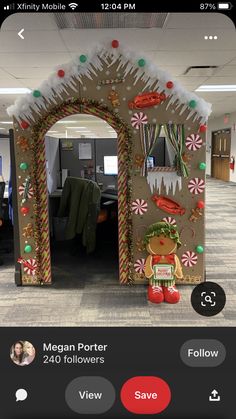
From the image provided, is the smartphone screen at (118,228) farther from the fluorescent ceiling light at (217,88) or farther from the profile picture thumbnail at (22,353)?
the fluorescent ceiling light at (217,88)

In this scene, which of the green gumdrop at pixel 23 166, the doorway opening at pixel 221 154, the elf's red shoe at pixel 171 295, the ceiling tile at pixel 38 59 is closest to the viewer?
the elf's red shoe at pixel 171 295

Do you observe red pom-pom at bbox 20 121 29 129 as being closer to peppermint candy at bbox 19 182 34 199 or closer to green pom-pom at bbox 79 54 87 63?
peppermint candy at bbox 19 182 34 199

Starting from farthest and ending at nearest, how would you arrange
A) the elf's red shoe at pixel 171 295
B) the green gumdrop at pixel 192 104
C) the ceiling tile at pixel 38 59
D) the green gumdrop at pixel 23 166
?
the ceiling tile at pixel 38 59 → the green gumdrop at pixel 23 166 → the green gumdrop at pixel 192 104 → the elf's red shoe at pixel 171 295

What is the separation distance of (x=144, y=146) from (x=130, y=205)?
34 cm

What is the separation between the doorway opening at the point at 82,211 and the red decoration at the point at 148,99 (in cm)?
72

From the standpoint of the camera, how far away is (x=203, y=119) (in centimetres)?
194

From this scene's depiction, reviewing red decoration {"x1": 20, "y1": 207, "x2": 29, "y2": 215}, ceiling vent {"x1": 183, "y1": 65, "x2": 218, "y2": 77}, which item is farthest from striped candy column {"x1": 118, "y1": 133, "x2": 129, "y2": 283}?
ceiling vent {"x1": 183, "y1": 65, "x2": 218, "y2": 77}

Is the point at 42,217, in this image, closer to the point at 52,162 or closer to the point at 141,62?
the point at 141,62

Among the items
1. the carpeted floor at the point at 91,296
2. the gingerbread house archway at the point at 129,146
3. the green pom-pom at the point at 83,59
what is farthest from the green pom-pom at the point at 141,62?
the carpeted floor at the point at 91,296

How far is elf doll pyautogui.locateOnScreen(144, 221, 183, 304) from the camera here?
72.6 inches

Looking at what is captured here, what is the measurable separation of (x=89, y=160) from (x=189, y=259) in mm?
1817

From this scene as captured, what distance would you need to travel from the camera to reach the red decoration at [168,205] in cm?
202

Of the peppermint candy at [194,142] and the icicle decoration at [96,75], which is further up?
the icicle decoration at [96,75]

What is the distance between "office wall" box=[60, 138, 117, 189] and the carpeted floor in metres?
0.85
